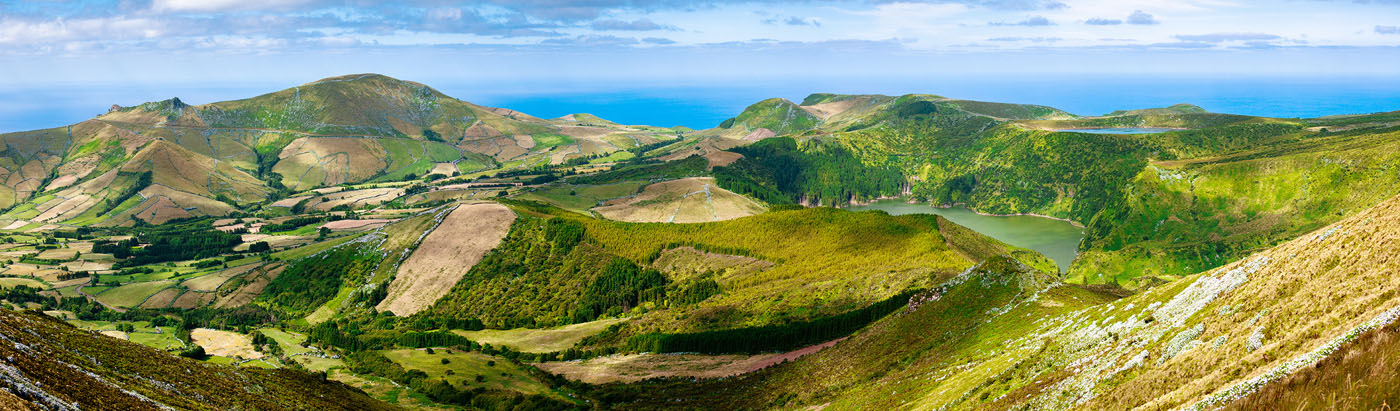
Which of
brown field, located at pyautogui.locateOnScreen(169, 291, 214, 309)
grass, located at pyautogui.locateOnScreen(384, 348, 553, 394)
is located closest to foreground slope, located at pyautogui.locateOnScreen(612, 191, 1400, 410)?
grass, located at pyautogui.locateOnScreen(384, 348, 553, 394)

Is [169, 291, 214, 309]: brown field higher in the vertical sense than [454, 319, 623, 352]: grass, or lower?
higher

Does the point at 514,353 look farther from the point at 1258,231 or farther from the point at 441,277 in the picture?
the point at 1258,231

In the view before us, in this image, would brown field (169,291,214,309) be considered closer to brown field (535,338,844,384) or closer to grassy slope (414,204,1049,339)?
grassy slope (414,204,1049,339)

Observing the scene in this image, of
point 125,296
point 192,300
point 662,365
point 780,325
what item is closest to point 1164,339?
point 780,325

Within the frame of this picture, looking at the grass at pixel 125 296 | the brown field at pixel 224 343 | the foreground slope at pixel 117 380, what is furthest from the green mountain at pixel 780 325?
the brown field at pixel 224 343

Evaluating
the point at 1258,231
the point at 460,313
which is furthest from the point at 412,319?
the point at 1258,231

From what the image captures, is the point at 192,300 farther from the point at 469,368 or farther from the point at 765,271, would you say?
the point at 765,271

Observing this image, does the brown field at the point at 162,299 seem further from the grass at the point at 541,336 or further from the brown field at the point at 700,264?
the brown field at the point at 700,264
